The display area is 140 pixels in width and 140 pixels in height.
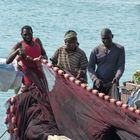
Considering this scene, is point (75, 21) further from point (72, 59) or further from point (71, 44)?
point (71, 44)

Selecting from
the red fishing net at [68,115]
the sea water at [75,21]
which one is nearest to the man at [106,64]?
the red fishing net at [68,115]

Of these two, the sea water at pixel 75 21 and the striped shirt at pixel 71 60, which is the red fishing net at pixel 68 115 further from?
the sea water at pixel 75 21

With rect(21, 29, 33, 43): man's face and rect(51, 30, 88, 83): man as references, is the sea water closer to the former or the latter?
rect(51, 30, 88, 83): man

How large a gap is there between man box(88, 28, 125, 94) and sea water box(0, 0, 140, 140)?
8996 millimetres

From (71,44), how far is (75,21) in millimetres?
21179

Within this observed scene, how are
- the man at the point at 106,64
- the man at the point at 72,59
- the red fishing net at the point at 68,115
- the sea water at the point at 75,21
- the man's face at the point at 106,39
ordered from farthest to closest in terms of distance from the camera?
the sea water at the point at 75,21 < the man at the point at 106,64 < the man's face at the point at 106,39 < the man at the point at 72,59 < the red fishing net at the point at 68,115

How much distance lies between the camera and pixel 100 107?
7457 millimetres

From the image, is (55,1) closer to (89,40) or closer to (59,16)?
(59,16)

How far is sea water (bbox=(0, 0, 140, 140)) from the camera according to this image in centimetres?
2477

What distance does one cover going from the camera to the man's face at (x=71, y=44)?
1004cm

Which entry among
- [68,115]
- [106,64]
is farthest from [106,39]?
[68,115]

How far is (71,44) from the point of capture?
1011 cm

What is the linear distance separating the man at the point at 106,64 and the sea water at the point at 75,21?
9.00 m

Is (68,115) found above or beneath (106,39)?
beneath
